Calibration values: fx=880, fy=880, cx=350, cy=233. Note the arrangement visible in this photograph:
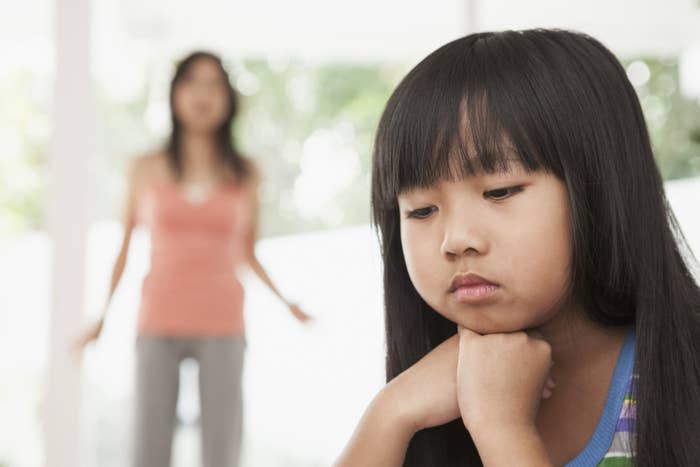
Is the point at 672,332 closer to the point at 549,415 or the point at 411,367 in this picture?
the point at 549,415

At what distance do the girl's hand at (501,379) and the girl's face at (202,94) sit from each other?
215cm

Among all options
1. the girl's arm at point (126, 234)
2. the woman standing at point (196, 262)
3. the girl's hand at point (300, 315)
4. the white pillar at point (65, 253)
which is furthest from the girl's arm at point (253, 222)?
the white pillar at point (65, 253)

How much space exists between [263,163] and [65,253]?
822mm

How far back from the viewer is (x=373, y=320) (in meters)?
3.45

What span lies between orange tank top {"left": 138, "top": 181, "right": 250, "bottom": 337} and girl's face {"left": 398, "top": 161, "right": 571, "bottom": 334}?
1.93 m

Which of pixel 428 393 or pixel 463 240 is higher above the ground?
pixel 463 240

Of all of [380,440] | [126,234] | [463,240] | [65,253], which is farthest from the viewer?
[65,253]

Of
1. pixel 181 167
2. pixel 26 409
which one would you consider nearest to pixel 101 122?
pixel 181 167

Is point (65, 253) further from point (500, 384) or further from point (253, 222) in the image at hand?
point (500, 384)

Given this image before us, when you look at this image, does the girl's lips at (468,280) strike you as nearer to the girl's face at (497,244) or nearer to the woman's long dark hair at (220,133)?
the girl's face at (497,244)

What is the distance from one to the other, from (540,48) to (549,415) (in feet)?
1.27

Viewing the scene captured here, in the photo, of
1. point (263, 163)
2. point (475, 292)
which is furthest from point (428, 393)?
point (263, 163)

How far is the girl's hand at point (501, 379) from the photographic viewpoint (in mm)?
841

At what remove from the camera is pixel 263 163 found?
3.33m
